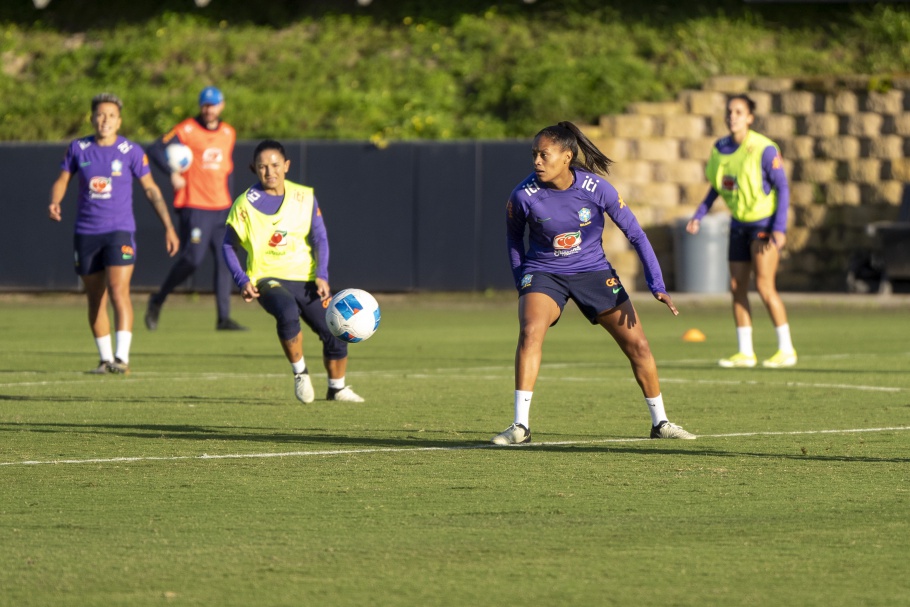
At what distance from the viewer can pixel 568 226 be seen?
Result: 30.4ft

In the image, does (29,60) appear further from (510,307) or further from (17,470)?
(17,470)

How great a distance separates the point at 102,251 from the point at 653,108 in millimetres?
16611

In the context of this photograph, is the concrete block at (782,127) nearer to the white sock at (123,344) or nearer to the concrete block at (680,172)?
the concrete block at (680,172)

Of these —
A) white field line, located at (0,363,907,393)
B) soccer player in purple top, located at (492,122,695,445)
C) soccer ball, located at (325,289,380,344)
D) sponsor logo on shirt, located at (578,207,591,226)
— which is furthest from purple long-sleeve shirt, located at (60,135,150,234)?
sponsor logo on shirt, located at (578,207,591,226)

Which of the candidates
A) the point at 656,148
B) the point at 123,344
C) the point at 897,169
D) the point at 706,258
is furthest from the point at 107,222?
the point at 897,169

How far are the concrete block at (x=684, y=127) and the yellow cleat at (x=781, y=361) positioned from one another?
1461 cm

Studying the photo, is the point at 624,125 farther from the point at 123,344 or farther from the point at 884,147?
the point at 123,344

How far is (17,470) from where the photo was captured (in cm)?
830

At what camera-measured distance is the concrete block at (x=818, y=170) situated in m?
29.3

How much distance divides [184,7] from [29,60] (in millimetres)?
3312

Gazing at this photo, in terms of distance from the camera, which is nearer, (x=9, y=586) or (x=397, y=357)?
(x=9, y=586)

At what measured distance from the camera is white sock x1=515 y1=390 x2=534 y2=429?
9.18 m

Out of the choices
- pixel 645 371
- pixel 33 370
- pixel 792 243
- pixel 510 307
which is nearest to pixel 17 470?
pixel 645 371

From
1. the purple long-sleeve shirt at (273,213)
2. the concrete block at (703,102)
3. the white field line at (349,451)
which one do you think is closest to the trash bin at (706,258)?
the concrete block at (703,102)
